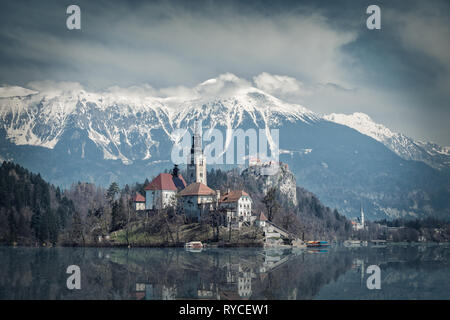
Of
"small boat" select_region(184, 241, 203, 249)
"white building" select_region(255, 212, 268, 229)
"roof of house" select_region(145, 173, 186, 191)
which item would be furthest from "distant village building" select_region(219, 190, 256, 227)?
"roof of house" select_region(145, 173, 186, 191)

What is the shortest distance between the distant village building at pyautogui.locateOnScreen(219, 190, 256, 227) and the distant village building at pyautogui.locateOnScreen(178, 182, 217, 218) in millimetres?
3785

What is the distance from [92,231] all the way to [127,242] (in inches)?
513

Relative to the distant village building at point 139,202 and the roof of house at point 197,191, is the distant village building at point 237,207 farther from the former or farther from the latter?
the distant village building at point 139,202

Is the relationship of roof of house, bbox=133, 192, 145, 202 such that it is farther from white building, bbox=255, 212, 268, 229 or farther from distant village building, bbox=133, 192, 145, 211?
white building, bbox=255, 212, 268, 229

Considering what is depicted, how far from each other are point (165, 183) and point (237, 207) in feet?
106

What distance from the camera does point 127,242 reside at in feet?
380

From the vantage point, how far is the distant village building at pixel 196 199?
12656 centimetres

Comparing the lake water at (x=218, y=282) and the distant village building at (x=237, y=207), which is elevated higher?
the distant village building at (x=237, y=207)

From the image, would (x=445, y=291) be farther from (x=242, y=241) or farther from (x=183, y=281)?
(x=242, y=241)

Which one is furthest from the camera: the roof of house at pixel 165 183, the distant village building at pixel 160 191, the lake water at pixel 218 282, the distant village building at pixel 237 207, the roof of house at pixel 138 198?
the roof of house at pixel 138 198

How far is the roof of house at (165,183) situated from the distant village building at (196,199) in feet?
44.2

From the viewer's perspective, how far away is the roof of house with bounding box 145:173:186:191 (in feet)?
473

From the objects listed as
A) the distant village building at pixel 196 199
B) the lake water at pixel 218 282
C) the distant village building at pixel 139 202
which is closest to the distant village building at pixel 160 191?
the distant village building at pixel 139 202
